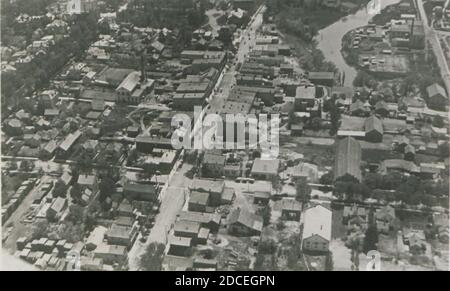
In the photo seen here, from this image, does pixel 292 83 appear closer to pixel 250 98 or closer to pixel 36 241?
pixel 250 98

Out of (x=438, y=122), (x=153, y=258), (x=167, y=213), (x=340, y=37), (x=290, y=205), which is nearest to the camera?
(x=153, y=258)

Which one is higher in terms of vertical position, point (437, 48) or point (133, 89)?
point (437, 48)

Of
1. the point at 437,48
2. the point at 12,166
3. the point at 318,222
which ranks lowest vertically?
the point at 12,166

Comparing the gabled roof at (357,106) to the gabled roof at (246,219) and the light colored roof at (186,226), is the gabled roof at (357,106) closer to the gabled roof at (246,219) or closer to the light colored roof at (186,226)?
the gabled roof at (246,219)

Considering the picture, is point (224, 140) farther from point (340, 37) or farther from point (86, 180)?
point (340, 37)

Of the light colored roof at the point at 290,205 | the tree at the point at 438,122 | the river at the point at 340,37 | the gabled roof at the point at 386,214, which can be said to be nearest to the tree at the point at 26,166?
the light colored roof at the point at 290,205

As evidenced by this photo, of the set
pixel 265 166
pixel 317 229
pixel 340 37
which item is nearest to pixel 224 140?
pixel 265 166
